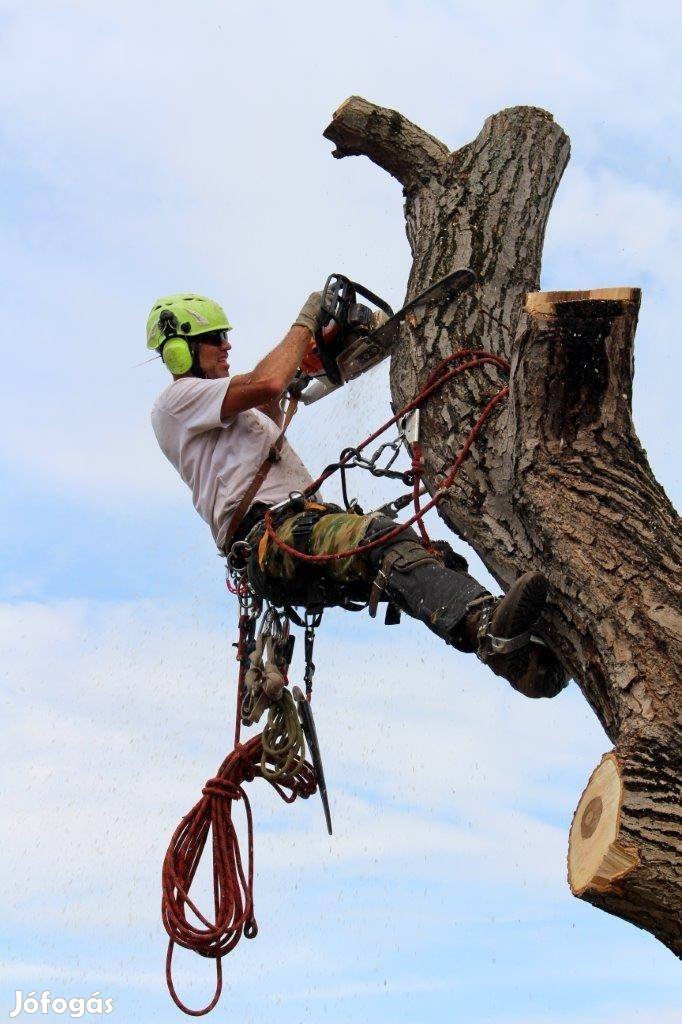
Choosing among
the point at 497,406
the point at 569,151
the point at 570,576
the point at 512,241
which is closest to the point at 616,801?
the point at 570,576

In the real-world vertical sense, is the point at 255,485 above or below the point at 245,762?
above

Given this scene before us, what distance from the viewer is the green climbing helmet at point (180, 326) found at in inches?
210

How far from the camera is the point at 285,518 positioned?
16.2 ft

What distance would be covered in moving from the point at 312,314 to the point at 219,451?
2.12 ft

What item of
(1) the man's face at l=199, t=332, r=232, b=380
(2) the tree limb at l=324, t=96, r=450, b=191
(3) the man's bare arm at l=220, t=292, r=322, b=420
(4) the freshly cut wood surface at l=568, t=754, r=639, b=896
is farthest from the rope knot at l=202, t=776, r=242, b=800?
(2) the tree limb at l=324, t=96, r=450, b=191

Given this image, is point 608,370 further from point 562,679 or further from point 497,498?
point 562,679

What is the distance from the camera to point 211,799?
16.5 ft

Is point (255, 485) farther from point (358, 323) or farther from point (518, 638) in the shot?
point (518, 638)

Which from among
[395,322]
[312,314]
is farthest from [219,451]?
[395,322]

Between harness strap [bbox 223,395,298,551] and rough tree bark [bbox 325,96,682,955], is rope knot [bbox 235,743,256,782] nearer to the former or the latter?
harness strap [bbox 223,395,298,551]

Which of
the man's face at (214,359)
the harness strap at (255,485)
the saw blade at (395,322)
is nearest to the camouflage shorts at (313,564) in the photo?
the harness strap at (255,485)

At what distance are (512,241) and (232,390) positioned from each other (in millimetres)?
1121

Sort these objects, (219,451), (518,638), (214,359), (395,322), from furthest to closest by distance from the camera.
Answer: (214,359) < (219,451) < (395,322) < (518,638)

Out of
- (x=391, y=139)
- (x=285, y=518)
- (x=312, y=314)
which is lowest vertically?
(x=285, y=518)
